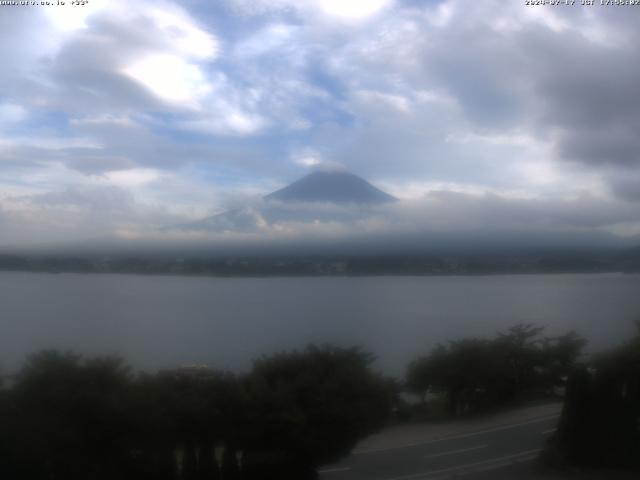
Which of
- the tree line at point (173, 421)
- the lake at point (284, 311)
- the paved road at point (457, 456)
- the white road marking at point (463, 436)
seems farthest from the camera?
the lake at point (284, 311)

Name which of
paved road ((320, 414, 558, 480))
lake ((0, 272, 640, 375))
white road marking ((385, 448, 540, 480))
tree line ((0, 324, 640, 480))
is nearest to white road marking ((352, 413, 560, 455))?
paved road ((320, 414, 558, 480))

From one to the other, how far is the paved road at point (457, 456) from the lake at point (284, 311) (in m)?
0.78

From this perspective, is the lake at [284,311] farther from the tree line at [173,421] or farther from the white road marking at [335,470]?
the white road marking at [335,470]

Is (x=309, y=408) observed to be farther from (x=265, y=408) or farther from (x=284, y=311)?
(x=284, y=311)

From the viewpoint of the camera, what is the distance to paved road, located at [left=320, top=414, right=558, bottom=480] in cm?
571

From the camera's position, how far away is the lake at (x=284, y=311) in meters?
6.08

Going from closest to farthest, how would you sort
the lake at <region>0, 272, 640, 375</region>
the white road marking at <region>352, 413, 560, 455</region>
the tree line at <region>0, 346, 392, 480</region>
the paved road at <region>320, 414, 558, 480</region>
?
the tree line at <region>0, 346, 392, 480</region> < the paved road at <region>320, 414, 558, 480</region> < the white road marking at <region>352, 413, 560, 455</region> < the lake at <region>0, 272, 640, 375</region>

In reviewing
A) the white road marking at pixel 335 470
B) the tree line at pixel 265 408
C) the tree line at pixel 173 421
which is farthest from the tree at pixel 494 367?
the white road marking at pixel 335 470

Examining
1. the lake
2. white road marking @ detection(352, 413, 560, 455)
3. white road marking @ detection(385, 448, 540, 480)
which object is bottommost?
white road marking @ detection(385, 448, 540, 480)

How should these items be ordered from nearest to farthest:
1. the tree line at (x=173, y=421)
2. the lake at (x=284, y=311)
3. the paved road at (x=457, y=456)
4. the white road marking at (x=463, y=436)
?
the tree line at (x=173, y=421) < the paved road at (x=457, y=456) < the white road marking at (x=463, y=436) < the lake at (x=284, y=311)

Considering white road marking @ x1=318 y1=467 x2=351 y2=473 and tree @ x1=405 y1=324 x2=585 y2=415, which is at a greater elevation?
tree @ x1=405 y1=324 x2=585 y2=415

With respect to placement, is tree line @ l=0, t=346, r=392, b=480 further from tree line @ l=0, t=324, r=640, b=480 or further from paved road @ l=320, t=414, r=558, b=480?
paved road @ l=320, t=414, r=558, b=480

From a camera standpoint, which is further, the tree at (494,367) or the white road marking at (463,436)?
the tree at (494,367)

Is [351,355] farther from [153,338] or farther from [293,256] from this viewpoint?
[153,338]
